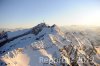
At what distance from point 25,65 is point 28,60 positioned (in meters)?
10.4

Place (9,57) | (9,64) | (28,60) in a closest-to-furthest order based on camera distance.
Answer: (9,64)
(9,57)
(28,60)

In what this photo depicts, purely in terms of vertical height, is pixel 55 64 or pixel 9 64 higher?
pixel 9 64

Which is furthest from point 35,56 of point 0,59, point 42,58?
point 0,59

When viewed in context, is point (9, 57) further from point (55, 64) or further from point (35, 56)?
point (55, 64)

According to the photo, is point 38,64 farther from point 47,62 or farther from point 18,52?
point 18,52

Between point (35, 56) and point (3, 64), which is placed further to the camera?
point (35, 56)

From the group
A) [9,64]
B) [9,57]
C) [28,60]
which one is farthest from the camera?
[28,60]

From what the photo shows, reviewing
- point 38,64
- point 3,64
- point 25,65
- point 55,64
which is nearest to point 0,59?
point 3,64

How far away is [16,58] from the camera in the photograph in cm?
18088

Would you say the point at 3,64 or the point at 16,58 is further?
the point at 16,58

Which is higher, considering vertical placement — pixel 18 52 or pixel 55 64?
pixel 18 52

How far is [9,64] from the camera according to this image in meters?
163

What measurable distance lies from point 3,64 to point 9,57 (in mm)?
12661

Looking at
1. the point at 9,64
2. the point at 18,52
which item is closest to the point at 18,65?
the point at 9,64
